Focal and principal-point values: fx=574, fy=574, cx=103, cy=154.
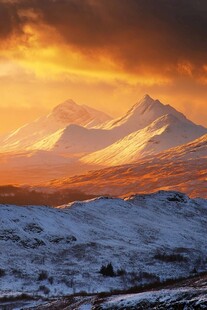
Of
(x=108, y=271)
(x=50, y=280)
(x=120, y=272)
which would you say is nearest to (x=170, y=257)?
(x=120, y=272)

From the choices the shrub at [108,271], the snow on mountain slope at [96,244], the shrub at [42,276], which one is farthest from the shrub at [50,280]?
the shrub at [108,271]

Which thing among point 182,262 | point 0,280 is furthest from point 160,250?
point 0,280

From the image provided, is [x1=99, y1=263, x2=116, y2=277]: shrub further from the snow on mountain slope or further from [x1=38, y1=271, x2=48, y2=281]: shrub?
[x1=38, y1=271, x2=48, y2=281]: shrub

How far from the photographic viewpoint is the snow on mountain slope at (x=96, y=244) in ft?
150

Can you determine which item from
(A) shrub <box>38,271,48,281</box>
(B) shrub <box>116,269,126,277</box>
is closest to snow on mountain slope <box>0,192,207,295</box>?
(A) shrub <box>38,271,48,281</box>

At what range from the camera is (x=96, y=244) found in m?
58.4

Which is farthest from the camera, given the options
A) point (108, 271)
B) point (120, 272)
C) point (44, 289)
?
Result: point (120, 272)

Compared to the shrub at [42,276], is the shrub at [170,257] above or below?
below

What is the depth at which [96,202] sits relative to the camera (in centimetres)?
7644

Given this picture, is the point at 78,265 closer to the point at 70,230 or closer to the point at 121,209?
the point at 70,230

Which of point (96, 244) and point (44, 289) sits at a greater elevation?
point (96, 244)

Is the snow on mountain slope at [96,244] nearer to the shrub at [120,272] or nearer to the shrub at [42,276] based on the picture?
the shrub at [42,276]

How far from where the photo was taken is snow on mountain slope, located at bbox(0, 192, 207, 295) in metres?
45.6

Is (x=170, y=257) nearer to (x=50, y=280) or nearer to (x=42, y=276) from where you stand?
(x=42, y=276)
